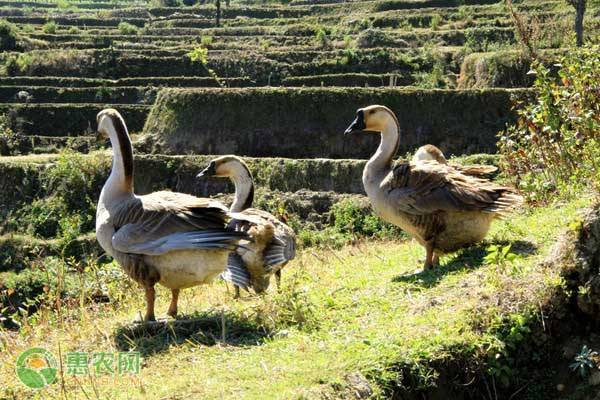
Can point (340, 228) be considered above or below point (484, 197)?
below

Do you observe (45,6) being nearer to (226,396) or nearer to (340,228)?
(340,228)

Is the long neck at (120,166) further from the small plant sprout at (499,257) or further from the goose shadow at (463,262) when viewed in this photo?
the small plant sprout at (499,257)

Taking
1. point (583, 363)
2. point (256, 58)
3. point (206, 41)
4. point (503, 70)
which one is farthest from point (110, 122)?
point (206, 41)

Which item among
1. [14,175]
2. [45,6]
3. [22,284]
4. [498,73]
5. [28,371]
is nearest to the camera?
[28,371]

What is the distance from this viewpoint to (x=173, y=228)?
7.16 meters

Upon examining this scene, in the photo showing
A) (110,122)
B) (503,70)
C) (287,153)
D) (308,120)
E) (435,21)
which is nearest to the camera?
(110,122)

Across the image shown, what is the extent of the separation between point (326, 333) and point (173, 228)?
1758 millimetres

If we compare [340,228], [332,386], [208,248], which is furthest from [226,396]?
[340,228]

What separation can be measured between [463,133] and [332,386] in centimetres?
2795

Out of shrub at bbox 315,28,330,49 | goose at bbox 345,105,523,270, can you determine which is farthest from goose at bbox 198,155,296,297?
shrub at bbox 315,28,330,49

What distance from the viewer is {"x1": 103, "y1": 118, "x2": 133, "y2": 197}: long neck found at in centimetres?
785

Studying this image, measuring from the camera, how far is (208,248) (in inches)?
279

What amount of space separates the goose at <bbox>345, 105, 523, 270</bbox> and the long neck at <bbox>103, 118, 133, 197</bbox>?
105 inches

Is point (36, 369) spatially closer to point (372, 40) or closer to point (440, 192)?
point (440, 192)
